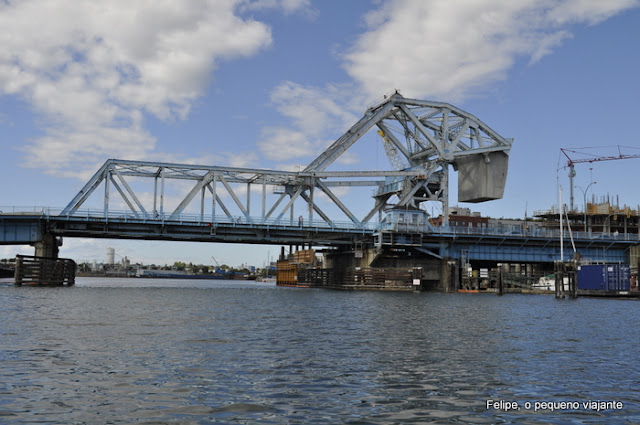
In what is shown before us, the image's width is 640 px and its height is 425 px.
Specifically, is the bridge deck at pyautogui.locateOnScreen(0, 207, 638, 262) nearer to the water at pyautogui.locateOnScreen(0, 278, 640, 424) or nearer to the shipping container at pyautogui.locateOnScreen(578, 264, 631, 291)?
the shipping container at pyautogui.locateOnScreen(578, 264, 631, 291)

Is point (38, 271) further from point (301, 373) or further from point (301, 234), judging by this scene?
point (301, 373)

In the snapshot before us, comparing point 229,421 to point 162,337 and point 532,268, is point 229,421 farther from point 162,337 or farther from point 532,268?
point 532,268

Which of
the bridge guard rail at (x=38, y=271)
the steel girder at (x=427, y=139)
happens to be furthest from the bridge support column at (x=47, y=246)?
the steel girder at (x=427, y=139)

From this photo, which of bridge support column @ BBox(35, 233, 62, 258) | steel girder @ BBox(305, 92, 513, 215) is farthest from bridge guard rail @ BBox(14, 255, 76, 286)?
steel girder @ BBox(305, 92, 513, 215)

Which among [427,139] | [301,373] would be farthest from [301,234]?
[301,373]

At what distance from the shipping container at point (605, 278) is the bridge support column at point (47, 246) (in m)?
72.4

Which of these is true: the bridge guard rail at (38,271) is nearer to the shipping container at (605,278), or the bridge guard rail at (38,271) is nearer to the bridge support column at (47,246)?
the bridge support column at (47,246)

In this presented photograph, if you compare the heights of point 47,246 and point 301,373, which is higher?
point 47,246

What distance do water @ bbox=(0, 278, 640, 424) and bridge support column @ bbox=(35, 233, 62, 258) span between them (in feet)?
169

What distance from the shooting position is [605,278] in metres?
77.1

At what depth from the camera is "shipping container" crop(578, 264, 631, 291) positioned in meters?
76.2

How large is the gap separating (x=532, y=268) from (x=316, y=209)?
6815 centimetres

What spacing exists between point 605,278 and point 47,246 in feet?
245

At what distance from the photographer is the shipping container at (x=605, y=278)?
76188 mm
